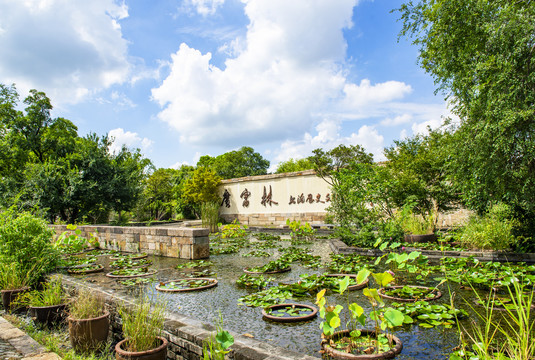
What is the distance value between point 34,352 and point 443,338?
11.8 ft

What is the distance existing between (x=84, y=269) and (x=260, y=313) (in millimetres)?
4503

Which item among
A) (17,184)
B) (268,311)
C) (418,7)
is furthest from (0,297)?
(17,184)

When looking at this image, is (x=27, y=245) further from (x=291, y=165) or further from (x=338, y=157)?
(x=291, y=165)

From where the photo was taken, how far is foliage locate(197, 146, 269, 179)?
42.8 meters

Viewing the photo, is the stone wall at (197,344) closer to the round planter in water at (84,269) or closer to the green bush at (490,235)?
the round planter in water at (84,269)

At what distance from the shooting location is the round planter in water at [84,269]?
20.8 feet

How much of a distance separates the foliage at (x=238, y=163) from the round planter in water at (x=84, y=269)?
33252 mm

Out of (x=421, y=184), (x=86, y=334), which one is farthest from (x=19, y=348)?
(x=421, y=184)

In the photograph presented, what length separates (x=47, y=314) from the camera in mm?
3936

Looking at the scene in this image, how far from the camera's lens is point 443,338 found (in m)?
2.84

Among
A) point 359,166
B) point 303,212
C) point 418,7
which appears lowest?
point 303,212

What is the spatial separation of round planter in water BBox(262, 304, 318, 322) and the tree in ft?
17.6

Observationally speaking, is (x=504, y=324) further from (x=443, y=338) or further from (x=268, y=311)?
(x=268, y=311)

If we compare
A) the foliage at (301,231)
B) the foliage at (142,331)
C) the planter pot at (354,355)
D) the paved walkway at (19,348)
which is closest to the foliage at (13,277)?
the paved walkway at (19,348)
